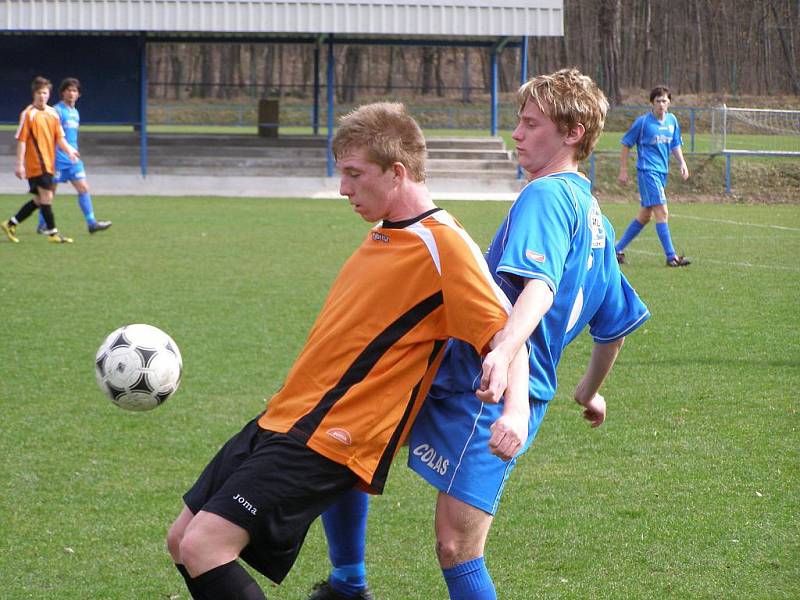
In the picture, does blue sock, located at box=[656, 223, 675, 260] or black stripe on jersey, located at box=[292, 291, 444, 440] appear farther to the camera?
blue sock, located at box=[656, 223, 675, 260]

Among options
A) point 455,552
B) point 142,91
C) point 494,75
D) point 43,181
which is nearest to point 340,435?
point 455,552

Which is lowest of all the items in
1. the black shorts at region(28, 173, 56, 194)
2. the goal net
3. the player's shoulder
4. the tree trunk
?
the player's shoulder

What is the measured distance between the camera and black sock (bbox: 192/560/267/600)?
2734mm

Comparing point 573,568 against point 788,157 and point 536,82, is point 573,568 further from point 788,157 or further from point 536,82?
point 788,157

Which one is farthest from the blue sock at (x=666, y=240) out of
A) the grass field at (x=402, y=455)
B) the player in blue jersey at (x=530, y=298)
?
the player in blue jersey at (x=530, y=298)

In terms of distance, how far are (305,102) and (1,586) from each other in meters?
42.6

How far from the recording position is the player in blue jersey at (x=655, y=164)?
12.0 m

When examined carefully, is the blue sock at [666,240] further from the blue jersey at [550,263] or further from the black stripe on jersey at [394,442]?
the black stripe on jersey at [394,442]

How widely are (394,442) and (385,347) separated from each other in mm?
258

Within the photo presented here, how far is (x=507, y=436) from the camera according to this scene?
2615 millimetres

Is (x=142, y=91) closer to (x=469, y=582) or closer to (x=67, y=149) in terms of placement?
(x=67, y=149)

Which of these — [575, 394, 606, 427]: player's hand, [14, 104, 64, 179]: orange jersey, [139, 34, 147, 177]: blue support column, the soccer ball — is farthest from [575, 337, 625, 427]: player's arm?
[139, 34, 147, 177]: blue support column

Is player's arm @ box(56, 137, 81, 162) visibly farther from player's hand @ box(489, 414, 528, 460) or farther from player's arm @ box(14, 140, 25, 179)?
player's hand @ box(489, 414, 528, 460)

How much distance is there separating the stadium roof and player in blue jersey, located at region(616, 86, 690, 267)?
11956 millimetres
